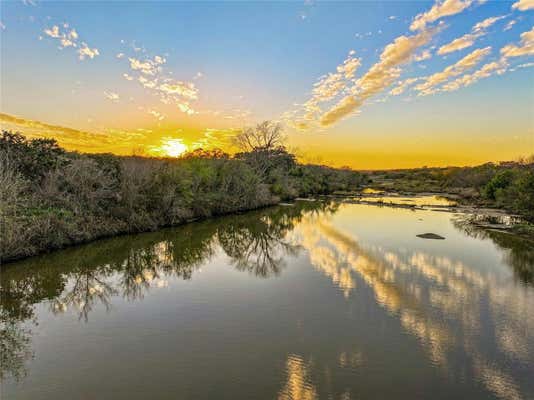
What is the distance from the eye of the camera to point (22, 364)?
7.98 m

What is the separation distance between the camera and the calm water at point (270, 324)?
7180 mm

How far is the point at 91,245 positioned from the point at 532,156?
7960 centimetres

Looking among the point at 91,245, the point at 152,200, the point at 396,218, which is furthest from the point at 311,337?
the point at 396,218

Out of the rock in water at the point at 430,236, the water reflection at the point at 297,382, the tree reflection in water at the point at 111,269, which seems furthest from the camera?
the rock in water at the point at 430,236

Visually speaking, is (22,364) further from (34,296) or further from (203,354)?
(34,296)

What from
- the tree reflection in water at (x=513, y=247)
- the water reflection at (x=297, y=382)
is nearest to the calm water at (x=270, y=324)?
the water reflection at (x=297, y=382)

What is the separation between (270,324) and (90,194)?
1763 centimetres

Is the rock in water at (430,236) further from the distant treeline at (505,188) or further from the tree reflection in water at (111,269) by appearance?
the distant treeline at (505,188)

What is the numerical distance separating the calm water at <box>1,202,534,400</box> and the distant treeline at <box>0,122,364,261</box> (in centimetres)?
169

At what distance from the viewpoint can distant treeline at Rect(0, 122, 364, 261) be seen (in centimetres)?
1731

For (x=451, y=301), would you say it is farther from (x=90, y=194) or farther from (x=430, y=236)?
(x=90, y=194)

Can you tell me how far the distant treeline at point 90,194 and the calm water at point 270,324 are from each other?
1.69m

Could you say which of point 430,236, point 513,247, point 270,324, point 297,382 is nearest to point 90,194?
point 270,324

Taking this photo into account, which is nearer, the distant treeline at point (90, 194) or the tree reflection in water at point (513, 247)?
the tree reflection in water at point (513, 247)
